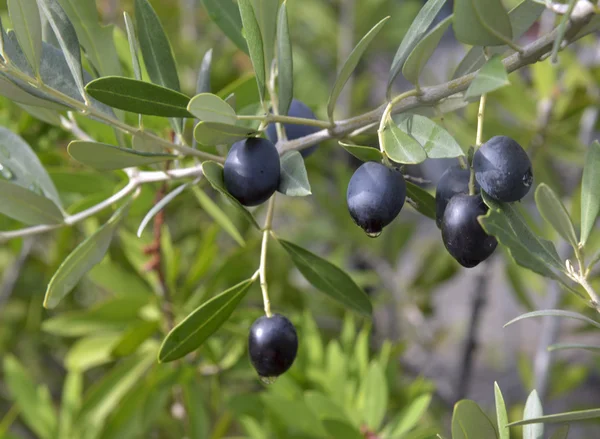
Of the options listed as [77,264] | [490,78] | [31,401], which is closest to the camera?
[490,78]

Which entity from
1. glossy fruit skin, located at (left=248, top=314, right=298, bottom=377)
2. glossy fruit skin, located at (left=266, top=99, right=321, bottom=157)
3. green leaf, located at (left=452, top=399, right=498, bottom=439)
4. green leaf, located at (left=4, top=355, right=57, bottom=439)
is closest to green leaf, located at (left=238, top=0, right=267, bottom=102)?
glossy fruit skin, located at (left=266, top=99, right=321, bottom=157)

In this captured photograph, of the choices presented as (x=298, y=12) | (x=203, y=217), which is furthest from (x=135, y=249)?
(x=298, y=12)

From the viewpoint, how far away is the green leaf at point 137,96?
1.82ft

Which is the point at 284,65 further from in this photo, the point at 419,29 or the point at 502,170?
the point at 502,170

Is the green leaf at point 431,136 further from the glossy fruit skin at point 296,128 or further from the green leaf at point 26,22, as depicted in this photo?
the green leaf at point 26,22

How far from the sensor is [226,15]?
755 mm

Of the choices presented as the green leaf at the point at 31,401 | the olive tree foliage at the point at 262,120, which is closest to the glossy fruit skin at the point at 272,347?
the olive tree foliage at the point at 262,120

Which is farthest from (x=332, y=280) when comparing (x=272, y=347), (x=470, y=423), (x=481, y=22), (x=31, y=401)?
(x=31, y=401)

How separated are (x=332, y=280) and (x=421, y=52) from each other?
280 millimetres

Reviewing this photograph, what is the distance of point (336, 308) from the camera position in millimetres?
1779

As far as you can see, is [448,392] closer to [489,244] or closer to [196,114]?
[489,244]

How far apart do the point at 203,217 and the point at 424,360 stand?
2.42 feet

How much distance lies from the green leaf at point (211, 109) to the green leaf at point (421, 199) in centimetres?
20

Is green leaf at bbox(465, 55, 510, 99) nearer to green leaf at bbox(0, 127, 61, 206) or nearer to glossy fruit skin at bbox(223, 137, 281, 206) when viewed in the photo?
glossy fruit skin at bbox(223, 137, 281, 206)
